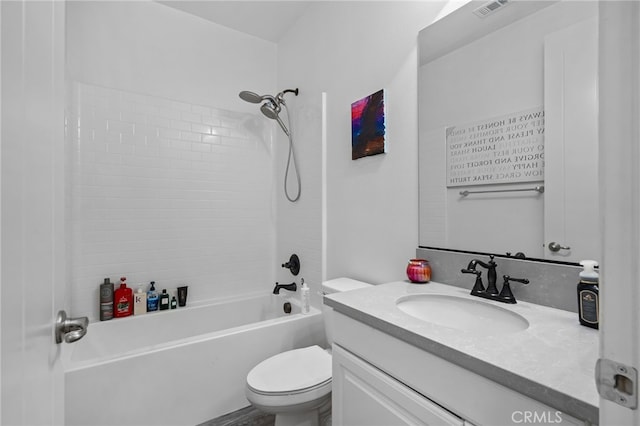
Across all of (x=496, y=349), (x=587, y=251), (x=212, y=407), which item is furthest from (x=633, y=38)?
(x=212, y=407)

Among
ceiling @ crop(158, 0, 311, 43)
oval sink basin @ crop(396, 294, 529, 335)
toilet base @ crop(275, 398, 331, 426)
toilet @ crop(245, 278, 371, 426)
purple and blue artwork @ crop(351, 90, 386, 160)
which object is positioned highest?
ceiling @ crop(158, 0, 311, 43)

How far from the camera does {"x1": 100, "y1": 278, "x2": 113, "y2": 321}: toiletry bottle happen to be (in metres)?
1.91

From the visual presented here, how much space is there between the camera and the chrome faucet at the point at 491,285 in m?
1.02

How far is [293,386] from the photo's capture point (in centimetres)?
126

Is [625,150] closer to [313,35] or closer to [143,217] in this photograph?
[313,35]

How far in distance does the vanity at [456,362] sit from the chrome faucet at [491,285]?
0.10ft

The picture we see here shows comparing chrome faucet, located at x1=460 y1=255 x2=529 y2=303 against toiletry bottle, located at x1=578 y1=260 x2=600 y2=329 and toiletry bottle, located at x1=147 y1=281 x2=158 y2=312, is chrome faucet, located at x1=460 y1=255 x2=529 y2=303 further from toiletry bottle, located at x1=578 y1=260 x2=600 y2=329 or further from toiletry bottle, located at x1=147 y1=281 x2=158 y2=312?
toiletry bottle, located at x1=147 y1=281 x2=158 y2=312

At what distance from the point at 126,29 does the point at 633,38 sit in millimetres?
2635

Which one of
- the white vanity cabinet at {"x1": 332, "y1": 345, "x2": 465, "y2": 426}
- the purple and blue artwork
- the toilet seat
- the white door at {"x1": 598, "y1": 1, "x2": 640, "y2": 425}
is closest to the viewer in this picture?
the white door at {"x1": 598, "y1": 1, "x2": 640, "y2": 425}

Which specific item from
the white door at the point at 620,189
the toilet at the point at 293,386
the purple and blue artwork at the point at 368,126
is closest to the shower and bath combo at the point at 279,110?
the purple and blue artwork at the point at 368,126

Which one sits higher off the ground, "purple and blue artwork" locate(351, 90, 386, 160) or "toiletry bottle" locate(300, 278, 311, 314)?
"purple and blue artwork" locate(351, 90, 386, 160)

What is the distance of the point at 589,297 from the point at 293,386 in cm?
110

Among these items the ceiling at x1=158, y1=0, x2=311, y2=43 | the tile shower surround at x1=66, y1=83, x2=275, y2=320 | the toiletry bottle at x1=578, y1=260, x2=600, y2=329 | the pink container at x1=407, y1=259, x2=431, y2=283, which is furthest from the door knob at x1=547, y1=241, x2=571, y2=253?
the ceiling at x1=158, y1=0, x2=311, y2=43

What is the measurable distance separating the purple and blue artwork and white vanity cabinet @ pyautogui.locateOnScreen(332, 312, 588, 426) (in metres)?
0.95
